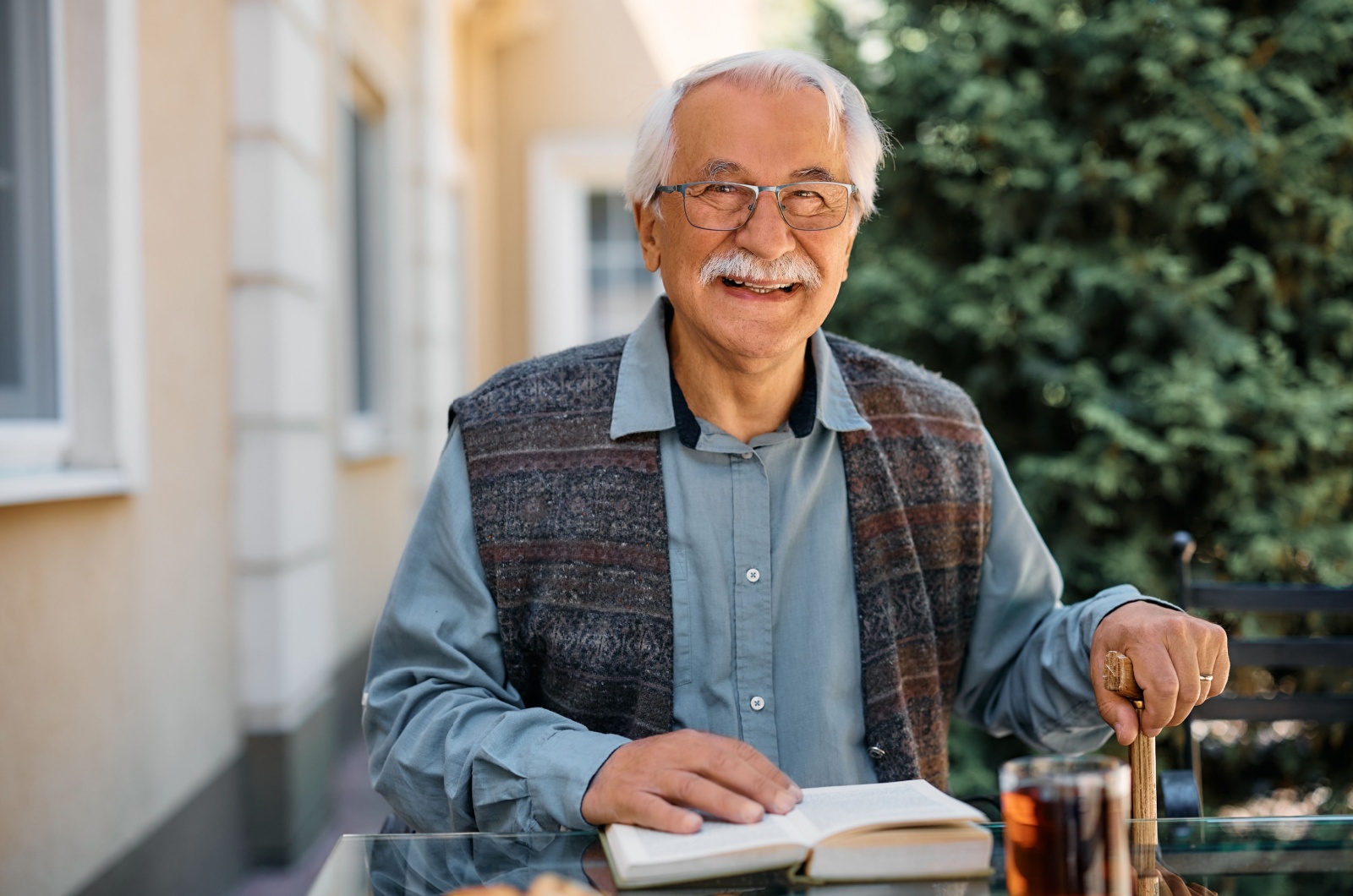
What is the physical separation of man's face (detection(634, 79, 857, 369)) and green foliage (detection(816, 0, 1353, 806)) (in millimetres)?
1602

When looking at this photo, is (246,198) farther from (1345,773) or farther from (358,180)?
(1345,773)

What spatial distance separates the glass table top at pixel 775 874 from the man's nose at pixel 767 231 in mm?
830

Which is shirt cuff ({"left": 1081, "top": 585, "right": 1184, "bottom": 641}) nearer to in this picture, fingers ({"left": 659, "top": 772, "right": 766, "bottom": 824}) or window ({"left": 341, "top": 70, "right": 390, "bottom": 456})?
fingers ({"left": 659, "top": 772, "right": 766, "bottom": 824})

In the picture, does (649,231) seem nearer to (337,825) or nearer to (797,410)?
(797,410)

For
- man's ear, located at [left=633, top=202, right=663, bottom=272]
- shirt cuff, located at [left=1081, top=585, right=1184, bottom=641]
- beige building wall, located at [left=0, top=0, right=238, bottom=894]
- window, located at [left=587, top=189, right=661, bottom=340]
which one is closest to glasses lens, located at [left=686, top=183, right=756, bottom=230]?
man's ear, located at [left=633, top=202, right=663, bottom=272]

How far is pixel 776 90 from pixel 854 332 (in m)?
1.88

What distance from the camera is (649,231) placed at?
6.12 ft

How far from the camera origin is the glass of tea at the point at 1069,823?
3.12 ft

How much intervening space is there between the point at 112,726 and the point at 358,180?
152 inches

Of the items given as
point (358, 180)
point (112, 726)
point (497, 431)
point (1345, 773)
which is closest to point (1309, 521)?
point (1345, 773)

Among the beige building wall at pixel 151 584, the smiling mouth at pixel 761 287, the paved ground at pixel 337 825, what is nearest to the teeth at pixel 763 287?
the smiling mouth at pixel 761 287

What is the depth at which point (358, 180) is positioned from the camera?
5.84 meters

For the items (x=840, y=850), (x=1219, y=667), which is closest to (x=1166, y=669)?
(x=1219, y=667)

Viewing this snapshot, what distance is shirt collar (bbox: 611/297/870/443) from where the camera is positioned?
1.73 m
